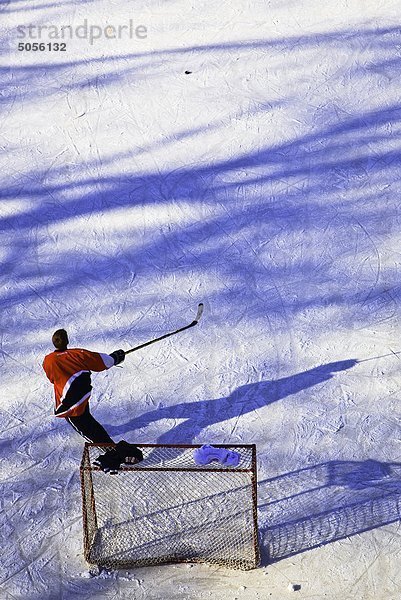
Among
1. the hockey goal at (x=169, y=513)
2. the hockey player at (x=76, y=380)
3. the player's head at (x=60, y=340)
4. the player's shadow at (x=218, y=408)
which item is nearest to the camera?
the hockey goal at (x=169, y=513)

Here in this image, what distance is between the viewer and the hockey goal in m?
7.14

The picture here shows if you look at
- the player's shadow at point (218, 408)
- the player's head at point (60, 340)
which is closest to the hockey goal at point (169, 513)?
the player's shadow at point (218, 408)

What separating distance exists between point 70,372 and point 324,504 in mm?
2108

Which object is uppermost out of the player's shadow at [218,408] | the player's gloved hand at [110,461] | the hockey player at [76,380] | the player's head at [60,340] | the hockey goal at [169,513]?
A: the player's head at [60,340]

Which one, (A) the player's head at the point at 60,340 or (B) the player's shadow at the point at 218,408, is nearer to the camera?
(A) the player's head at the point at 60,340

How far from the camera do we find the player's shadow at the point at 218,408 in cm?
811

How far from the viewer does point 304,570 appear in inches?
276

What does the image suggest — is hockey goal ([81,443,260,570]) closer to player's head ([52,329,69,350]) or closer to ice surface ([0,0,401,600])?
ice surface ([0,0,401,600])

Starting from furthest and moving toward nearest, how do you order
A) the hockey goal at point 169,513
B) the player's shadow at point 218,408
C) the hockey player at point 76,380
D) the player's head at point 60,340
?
1. the player's shadow at point 218,408
2. the player's head at point 60,340
3. the hockey player at point 76,380
4. the hockey goal at point 169,513

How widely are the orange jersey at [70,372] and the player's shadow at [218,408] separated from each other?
812mm

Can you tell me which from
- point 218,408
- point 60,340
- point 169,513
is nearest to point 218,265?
point 218,408

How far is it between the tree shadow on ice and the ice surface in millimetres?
15

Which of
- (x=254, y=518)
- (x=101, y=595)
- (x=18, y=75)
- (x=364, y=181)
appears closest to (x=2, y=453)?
(x=101, y=595)

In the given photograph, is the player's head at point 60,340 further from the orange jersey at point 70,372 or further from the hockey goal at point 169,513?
the hockey goal at point 169,513
